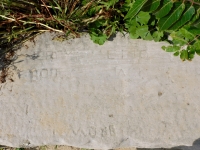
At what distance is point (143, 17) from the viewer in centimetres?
236

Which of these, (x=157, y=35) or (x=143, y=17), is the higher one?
(x=143, y=17)

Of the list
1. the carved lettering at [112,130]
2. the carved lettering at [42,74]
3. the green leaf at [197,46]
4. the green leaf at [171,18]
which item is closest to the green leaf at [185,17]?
the green leaf at [171,18]

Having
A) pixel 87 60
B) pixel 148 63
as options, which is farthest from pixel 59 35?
pixel 148 63

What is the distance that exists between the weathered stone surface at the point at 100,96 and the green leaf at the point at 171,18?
37 cm

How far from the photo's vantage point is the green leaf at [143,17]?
2.34m

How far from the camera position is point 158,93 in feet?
7.93

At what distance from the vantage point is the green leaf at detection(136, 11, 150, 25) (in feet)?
7.68

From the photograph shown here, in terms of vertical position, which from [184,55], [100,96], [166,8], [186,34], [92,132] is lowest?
[92,132]

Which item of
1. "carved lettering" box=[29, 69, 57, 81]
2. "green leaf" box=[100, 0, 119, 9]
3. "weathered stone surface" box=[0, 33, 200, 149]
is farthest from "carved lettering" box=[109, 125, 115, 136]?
"green leaf" box=[100, 0, 119, 9]

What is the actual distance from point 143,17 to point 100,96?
2.33 ft

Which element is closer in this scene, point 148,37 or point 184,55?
point 184,55

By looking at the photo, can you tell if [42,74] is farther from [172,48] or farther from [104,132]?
[172,48]

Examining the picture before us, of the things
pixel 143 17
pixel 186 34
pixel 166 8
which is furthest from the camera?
pixel 143 17

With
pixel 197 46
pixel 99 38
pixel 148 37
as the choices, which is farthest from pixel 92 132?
pixel 197 46
